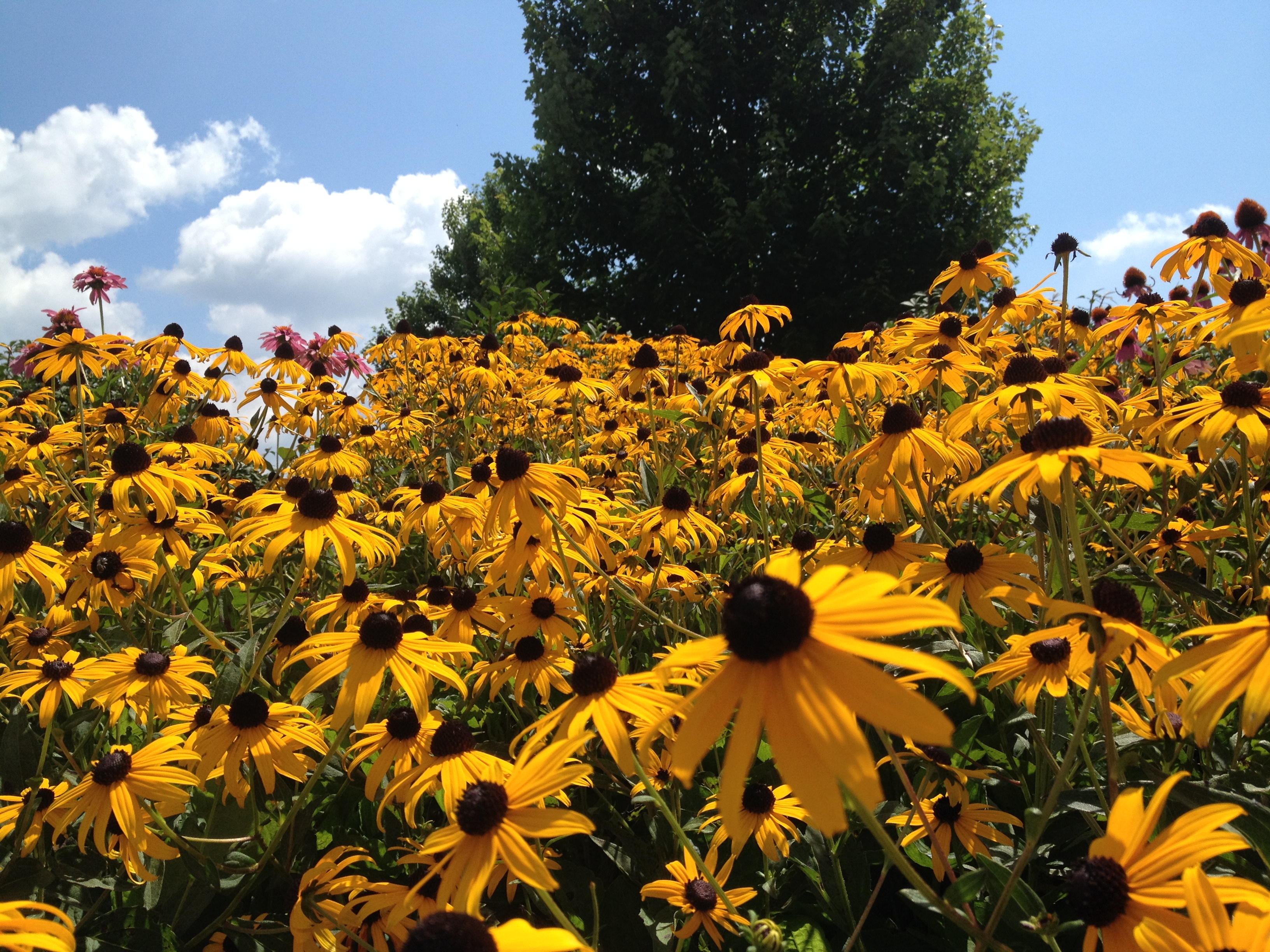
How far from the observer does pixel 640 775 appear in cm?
116

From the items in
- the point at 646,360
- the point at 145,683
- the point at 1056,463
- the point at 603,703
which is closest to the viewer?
the point at 1056,463

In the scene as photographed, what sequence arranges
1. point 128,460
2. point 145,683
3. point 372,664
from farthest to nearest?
1. point 128,460
2. point 145,683
3. point 372,664

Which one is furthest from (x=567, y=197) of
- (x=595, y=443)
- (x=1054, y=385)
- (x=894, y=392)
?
(x=1054, y=385)

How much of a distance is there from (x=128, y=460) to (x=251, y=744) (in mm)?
1358

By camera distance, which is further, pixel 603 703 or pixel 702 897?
pixel 702 897

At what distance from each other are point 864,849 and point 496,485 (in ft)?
5.15

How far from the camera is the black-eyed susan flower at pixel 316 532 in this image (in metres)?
2.11

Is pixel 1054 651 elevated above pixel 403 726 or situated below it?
above

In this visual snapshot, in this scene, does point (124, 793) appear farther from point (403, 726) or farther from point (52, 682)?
point (52, 682)

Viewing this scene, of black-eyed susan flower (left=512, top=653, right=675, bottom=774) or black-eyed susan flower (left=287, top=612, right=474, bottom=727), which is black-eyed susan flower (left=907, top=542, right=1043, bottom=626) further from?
black-eyed susan flower (left=287, top=612, right=474, bottom=727)

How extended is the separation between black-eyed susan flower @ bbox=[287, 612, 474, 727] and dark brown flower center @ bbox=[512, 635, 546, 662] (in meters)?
0.38

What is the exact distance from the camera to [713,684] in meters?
0.93

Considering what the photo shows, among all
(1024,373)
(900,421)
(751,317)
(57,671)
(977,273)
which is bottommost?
(57,671)

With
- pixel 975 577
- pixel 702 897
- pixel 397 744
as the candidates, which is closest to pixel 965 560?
pixel 975 577
